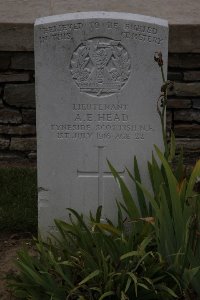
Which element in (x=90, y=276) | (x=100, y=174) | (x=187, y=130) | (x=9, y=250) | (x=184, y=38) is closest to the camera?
(x=90, y=276)

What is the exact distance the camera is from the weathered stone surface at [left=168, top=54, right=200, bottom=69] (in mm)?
4859

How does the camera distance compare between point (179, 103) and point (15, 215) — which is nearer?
point (15, 215)

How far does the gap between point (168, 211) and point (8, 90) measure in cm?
232

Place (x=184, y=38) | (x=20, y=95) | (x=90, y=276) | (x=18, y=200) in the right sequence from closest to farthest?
(x=90, y=276) < (x=18, y=200) < (x=184, y=38) < (x=20, y=95)

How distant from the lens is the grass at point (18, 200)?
418 centimetres

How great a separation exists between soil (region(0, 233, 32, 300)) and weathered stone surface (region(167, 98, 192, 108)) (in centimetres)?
161

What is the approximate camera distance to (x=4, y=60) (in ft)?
16.1

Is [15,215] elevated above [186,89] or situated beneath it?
situated beneath

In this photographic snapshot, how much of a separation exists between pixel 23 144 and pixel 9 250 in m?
1.38

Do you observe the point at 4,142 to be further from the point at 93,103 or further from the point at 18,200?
the point at 93,103

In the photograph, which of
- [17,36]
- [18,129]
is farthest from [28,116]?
[17,36]

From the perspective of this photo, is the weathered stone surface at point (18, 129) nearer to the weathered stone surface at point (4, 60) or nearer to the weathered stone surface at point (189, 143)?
the weathered stone surface at point (4, 60)

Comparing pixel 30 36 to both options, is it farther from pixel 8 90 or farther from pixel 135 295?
pixel 135 295

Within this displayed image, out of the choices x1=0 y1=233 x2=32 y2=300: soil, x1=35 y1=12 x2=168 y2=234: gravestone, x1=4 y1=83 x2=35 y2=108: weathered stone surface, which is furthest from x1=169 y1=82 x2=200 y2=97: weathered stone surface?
x1=0 y1=233 x2=32 y2=300: soil
